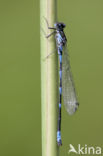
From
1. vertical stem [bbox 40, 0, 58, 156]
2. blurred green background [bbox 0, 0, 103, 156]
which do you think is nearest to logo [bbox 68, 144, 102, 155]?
blurred green background [bbox 0, 0, 103, 156]

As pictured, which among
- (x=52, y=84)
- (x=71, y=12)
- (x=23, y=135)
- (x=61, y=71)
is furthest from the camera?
(x=71, y=12)

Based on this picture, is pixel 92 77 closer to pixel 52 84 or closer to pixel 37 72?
pixel 37 72

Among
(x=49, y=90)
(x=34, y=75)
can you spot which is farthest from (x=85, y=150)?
(x=49, y=90)

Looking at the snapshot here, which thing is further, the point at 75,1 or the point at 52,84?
the point at 75,1

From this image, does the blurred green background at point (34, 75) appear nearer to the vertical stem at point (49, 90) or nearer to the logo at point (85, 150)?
the logo at point (85, 150)

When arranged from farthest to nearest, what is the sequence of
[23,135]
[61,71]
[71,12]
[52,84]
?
[71,12] → [23,135] → [61,71] → [52,84]

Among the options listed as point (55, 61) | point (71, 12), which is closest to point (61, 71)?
point (55, 61)

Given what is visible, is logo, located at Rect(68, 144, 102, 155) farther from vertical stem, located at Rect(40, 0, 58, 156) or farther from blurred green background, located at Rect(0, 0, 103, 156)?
vertical stem, located at Rect(40, 0, 58, 156)

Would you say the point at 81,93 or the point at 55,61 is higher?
the point at 55,61
